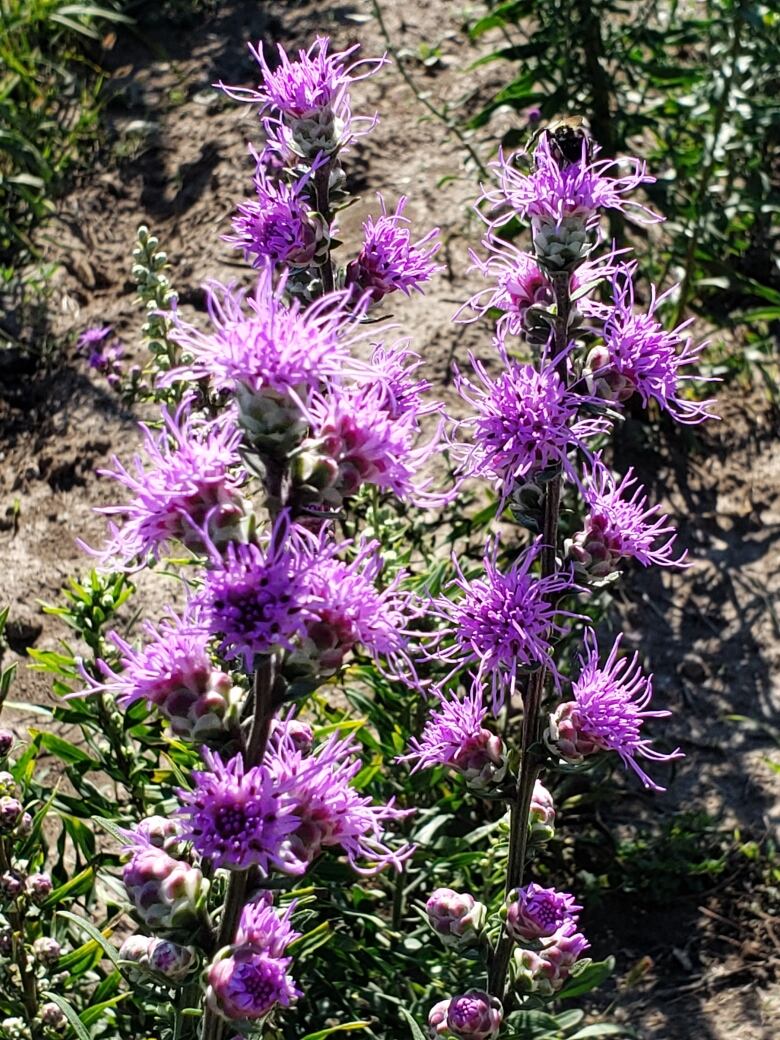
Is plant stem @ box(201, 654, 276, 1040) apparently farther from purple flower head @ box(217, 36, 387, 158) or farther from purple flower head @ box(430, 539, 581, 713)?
purple flower head @ box(217, 36, 387, 158)

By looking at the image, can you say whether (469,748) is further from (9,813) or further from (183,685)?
(9,813)

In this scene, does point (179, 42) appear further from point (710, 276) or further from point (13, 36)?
point (710, 276)

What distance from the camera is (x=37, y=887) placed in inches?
104

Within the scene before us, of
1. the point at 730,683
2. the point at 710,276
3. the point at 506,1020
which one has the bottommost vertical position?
the point at 506,1020

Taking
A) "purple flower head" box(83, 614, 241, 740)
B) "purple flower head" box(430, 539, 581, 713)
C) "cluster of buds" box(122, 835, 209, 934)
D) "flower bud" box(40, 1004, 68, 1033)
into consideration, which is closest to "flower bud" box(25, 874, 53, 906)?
"flower bud" box(40, 1004, 68, 1033)

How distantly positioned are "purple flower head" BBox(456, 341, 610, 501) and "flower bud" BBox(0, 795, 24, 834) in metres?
1.12

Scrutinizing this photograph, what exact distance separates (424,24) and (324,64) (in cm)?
444

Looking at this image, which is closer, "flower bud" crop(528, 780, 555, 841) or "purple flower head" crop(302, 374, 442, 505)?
"purple flower head" crop(302, 374, 442, 505)

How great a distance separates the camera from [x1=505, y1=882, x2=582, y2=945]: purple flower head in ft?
7.63

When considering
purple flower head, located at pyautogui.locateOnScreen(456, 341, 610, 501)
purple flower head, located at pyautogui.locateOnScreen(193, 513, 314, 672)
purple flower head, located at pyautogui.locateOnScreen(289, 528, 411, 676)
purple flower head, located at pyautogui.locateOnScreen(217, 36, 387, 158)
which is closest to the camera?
purple flower head, located at pyautogui.locateOnScreen(193, 513, 314, 672)

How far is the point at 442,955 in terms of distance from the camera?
3.09 meters

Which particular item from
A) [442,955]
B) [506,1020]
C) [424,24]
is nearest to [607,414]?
[506,1020]

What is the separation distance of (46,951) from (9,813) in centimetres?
33

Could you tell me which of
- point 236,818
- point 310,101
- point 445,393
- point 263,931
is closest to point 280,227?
point 310,101
